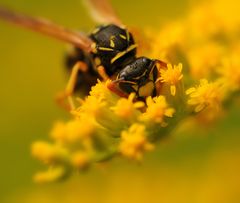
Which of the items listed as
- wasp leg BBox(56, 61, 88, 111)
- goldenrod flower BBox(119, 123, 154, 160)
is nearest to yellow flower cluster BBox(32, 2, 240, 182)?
goldenrod flower BBox(119, 123, 154, 160)

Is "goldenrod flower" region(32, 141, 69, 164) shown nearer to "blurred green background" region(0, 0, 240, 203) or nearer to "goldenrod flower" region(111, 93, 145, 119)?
"goldenrod flower" region(111, 93, 145, 119)

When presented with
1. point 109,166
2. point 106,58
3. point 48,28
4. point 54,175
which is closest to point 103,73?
point 106,58

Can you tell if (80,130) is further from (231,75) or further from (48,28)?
(231,75)

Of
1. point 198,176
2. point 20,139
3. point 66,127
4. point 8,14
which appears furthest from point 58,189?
point 8,14

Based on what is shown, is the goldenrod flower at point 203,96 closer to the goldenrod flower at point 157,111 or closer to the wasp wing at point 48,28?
the goldenrod flower at point 157,111

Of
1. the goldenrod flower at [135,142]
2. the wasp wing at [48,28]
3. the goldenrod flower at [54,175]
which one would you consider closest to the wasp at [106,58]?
the wasp wing at [48,28]

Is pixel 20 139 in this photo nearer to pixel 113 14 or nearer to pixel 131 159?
pixel 113 14
